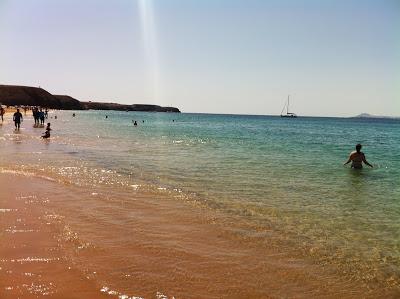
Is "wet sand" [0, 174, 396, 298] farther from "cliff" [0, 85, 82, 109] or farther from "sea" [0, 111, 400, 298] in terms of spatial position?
"cliff" [0, 85, 82, 109]

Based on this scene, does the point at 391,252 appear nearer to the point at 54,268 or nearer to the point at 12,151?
the point at 54,268

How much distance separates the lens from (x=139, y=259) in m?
6.07

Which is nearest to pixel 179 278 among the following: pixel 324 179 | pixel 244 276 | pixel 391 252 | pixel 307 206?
Result: pixel 244 276

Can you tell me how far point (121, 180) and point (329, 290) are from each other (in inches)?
363

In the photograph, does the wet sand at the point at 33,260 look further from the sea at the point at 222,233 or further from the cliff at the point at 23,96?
the cliff at the point at 23,96

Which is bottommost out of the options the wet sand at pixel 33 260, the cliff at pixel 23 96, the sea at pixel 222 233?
the sea at pixel 222 233

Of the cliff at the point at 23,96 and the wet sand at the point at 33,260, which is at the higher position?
the cliff at the point at 23,96

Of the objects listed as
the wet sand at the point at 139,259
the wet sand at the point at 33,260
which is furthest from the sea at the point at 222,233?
the wet sand at the point at 33,260

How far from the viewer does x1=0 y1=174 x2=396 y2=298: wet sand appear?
509cm

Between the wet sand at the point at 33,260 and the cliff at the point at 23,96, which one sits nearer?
the wet sand at the point at 33,260

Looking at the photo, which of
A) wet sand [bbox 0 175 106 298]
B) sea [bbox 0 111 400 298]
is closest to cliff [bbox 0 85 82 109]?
sea [bbox 0 111 400 298]

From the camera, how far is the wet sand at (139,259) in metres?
5.09

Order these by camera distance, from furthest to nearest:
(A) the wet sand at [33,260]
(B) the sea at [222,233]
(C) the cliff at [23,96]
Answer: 1. (C) the cliff at [23,96]
2. (B) the sea at [222,233]
3. (A) the wet sand at [33,260]

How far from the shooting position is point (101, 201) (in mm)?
9898
